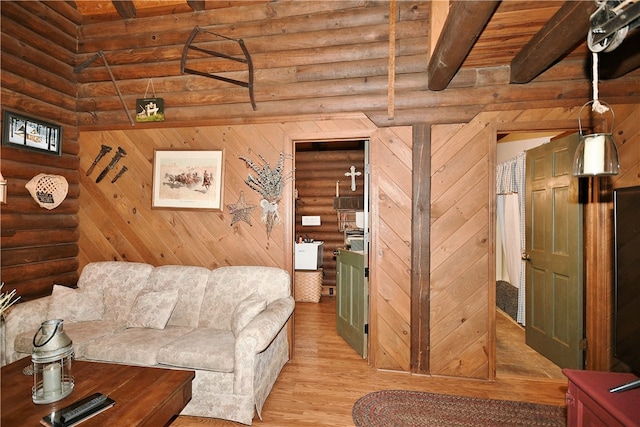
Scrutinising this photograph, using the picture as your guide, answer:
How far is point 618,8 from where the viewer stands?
1.24 m

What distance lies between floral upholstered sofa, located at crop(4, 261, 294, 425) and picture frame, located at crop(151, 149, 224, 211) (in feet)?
2.28

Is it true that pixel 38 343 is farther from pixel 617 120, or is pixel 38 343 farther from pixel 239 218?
pixel 617 120

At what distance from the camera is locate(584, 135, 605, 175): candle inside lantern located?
159 centimetres

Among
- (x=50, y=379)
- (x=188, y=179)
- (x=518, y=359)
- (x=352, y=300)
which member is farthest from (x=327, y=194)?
(x=50, y=379)

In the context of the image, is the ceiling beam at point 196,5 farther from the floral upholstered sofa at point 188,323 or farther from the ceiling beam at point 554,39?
the ceiling beam at point 554,39

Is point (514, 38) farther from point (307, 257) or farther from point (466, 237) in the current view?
point (307, 257)

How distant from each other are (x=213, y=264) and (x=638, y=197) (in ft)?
10.8

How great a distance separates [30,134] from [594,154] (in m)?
4.50

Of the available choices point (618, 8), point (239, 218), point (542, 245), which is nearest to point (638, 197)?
point (618, 8)

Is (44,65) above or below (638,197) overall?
above

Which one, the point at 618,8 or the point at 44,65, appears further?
the point at 44,65

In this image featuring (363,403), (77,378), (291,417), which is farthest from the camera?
(363,403)

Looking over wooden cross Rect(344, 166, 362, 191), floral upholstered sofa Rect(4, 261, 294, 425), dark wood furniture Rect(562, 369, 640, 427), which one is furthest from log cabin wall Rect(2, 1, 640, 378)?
wooden cross Rect(344, 166, 362, 191)

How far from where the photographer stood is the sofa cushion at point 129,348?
227 centimetres
